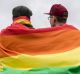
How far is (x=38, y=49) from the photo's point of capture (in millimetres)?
13680

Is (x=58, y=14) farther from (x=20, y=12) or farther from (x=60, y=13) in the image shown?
(x=20, y=12)

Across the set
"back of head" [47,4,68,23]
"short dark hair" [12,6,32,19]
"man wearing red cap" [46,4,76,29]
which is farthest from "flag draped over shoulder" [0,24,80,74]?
"short dark hair" [12,6,32,19]

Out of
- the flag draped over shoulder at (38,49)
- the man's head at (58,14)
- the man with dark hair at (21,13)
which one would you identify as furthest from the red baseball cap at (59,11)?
the flag draped over shoulder at (38,49)

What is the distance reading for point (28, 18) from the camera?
1479 cm

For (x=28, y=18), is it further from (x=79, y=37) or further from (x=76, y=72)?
(x=76, y=72)

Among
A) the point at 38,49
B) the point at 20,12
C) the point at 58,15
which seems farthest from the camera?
the point at 20,12

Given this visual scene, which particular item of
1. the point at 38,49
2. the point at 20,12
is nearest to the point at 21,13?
the point at 20,12

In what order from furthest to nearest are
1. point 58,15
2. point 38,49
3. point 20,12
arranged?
point 20,12 → point 58,15 → point 38,49

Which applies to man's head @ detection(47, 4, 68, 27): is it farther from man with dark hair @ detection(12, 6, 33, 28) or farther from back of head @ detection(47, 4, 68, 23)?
man with dark hair @ detection(12, 6, 33, 28)

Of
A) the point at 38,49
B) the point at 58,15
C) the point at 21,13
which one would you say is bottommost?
the point at 38,49

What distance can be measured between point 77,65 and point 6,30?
1.60 meters

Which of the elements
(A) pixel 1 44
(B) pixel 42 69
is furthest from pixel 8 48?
(B) pixel 42 69

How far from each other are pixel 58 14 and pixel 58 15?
2 cm

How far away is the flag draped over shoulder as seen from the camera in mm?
Answer: 13258
